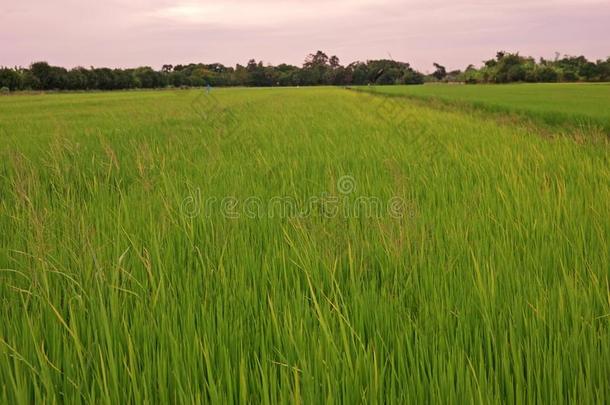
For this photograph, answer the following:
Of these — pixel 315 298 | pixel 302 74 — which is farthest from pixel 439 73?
pixel 315 298

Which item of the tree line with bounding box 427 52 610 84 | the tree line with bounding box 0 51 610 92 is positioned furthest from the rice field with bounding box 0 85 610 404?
the tree line with bounding box 427 52 610 84

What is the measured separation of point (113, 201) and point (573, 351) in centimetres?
226

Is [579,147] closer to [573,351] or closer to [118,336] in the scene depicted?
[573,351]

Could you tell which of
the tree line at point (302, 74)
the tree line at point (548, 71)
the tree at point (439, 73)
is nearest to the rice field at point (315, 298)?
the tree line at point (302, 74)

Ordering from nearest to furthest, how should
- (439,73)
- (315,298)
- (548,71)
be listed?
(315,298) → (548,71) → (439,73)

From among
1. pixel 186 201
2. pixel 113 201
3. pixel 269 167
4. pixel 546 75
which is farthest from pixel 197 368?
pixel 546 75

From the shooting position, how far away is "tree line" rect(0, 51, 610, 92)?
51.7m

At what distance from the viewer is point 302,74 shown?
300 feet

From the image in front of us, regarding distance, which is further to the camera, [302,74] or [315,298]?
[302,74]

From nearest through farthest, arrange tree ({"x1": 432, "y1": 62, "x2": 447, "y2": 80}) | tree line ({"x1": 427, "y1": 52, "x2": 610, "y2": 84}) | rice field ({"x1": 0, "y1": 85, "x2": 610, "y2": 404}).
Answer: rice field ({"x1": 0, "y1": 85, "x2": 610, "y2": 404}), tree line ({"x1": 427, "y1": 52, "x2": 610, "y2": 84}), tree ({"x1": 432, "y1": 62, "x2": 447, "y2": 80})

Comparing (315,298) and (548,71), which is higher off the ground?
(548,71)

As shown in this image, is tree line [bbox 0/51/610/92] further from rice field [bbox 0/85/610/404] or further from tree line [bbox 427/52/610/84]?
rice field [bbox 0/85/610/404]

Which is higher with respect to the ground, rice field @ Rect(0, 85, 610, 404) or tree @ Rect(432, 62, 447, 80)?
tree @ Rect(432, 62, 447, 80)

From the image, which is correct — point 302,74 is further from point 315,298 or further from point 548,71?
point 315,298
